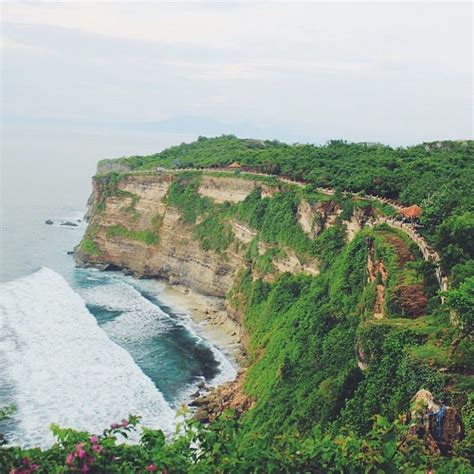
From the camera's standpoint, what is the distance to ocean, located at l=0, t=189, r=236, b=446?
37.5m

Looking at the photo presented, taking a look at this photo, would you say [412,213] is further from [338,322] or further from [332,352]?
[332,352]

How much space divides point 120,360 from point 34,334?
344 inches

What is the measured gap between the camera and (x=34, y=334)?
50500 millimetres

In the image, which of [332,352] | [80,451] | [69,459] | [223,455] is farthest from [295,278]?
[69,459]

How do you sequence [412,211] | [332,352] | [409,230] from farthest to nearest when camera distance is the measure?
[412,211] < [409,230] < [332,352]

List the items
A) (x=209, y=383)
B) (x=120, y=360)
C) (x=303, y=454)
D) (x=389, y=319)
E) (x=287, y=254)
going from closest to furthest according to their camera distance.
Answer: (x=303, y=454) → (x=389, y=319) → (x=209, y=383) → (x=120, y=360) → (x=287, y=254)

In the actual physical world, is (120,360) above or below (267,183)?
below

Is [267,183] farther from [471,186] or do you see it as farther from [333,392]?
[333,392]

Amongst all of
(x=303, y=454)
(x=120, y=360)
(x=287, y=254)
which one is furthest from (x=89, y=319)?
(x=303, y=454)

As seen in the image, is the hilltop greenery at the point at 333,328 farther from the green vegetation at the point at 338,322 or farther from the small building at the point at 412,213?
the small building at the point at 412,213

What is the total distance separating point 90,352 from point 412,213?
78.9ft

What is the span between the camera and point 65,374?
42688mm

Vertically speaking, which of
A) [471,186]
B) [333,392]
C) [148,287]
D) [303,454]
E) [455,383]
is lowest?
[148,287]

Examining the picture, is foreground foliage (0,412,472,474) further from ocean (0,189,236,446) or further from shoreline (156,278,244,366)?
shoreline (156,278,244,366)
